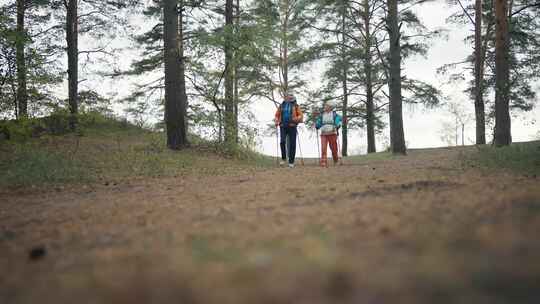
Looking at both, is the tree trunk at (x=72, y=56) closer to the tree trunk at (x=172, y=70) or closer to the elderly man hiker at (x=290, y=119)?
the tree trunk at (x=172, y=70)

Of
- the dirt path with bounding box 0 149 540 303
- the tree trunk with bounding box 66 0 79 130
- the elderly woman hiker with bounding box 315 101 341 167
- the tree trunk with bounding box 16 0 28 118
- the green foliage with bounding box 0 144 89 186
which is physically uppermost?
the tree trunk with bounding box 66 0 79 130

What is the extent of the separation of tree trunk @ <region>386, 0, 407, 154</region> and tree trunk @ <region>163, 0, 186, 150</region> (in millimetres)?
9587

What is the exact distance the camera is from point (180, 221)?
2926 millimetres

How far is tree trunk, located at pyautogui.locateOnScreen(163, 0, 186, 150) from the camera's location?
1192 cm

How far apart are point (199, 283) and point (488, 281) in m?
0.97

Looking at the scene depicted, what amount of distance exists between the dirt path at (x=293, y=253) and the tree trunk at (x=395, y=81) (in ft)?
43.6

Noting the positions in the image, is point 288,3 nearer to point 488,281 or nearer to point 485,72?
point 485,72

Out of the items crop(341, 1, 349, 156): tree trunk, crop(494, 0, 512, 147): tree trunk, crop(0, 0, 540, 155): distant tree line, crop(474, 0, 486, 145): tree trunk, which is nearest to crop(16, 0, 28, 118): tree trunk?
crop(0, 0, 540, 155): distant tree line

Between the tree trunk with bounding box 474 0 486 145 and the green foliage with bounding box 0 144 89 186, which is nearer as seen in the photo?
the green foliage with bounding box 0 144 89 186

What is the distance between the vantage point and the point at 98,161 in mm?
9500

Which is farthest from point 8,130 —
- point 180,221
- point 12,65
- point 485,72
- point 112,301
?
point 485,72

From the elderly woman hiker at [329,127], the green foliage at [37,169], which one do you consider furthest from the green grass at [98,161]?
the elderly woman hiker at [329,127]

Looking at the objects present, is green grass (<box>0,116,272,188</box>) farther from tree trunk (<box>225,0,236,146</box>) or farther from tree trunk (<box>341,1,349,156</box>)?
tree trunk (<box>341,1,349,156</box>)

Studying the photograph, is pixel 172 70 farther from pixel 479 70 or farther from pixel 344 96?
pixel 479 70
